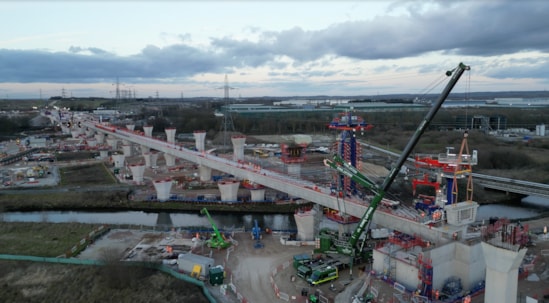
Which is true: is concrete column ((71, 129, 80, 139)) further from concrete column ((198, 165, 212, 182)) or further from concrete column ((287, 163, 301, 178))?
concrete column ((287, 163, 301, 178))

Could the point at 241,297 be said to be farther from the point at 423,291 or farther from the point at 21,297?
the point at 21,297

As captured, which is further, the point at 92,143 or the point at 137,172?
the point at 92,143

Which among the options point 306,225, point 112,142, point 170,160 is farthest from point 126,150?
point 306,225

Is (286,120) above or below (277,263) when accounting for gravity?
above

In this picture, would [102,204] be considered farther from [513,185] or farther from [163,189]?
[513,185]

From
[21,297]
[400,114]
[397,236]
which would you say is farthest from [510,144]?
[21,297]

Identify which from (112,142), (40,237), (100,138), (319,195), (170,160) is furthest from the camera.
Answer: (100,138)
